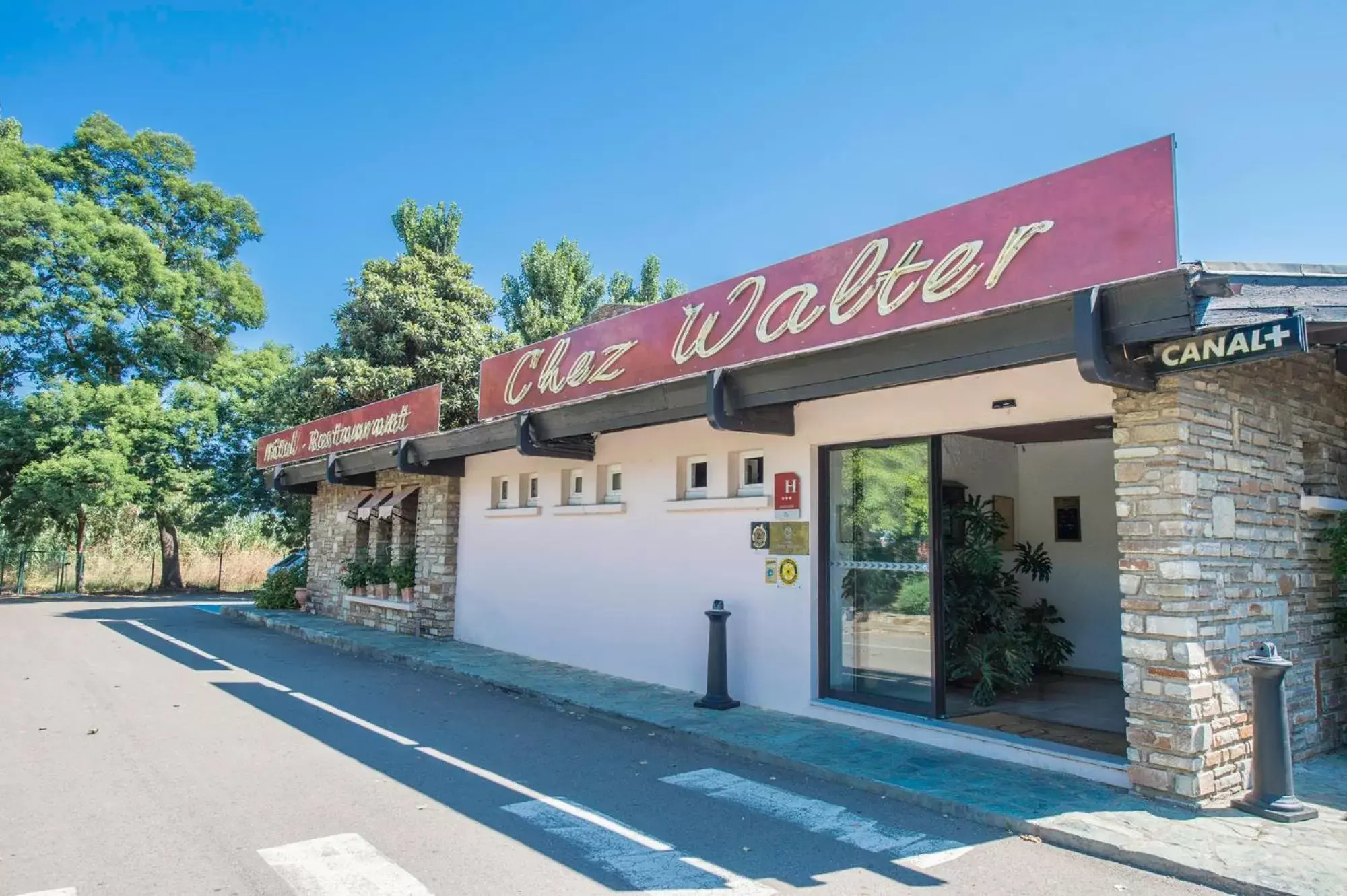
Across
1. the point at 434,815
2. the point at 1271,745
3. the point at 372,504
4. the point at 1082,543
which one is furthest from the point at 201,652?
the point at 1271,745

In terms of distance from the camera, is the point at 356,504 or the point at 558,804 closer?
the point at 558,804

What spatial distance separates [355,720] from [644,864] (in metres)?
4.73

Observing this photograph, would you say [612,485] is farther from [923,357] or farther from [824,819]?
[824,819]

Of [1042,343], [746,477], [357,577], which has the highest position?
[1042,343]

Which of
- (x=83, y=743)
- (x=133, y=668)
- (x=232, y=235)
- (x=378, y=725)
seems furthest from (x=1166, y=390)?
(x=232, y=235)

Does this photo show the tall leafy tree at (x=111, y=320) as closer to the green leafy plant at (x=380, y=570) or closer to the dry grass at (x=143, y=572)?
the dry grass at (x=143, y=572)

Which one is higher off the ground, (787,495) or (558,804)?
(787,495)

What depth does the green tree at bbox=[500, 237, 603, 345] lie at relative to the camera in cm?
2953

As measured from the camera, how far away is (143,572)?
2928 cm

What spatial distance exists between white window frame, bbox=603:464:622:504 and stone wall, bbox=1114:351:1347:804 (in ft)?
20.9

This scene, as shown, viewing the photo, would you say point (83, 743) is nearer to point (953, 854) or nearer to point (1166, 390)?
point (953, 854)

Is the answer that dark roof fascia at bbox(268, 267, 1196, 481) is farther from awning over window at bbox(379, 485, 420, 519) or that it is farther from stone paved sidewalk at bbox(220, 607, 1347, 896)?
awning over window at bbox(379, 485, 420, 519)

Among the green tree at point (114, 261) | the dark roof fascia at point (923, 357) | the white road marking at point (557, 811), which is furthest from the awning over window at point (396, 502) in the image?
the green tree at point (114, 261)

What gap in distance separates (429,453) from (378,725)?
563 centimetres
